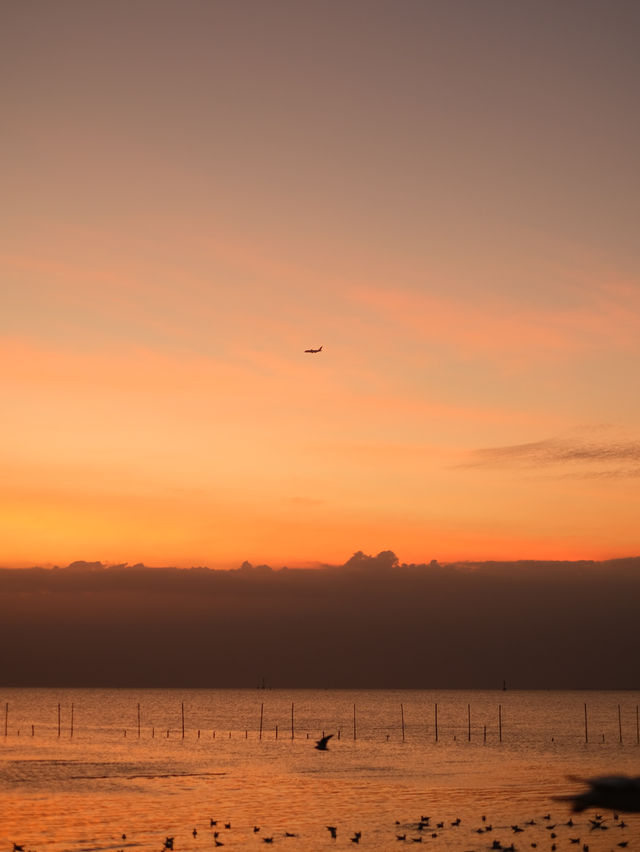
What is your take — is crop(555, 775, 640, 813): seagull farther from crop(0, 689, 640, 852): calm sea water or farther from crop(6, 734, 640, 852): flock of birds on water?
crop(0, 689, 640, 852): calm sea water

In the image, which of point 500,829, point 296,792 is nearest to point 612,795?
point 500,829

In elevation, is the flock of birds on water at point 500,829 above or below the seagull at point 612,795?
below

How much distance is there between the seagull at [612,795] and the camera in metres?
24.1

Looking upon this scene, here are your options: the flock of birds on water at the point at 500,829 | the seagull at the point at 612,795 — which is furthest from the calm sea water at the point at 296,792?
the seagull at the point at 612,795

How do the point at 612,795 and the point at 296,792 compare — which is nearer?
the point at 612,795

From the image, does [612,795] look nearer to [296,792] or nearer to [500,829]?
[500,829]

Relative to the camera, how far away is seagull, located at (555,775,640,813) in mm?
24094

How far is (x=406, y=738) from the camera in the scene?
16688cm

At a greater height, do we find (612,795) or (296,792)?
(612,795)

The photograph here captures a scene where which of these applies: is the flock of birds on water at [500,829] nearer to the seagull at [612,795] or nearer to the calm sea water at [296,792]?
the calm sea water at [296,792]

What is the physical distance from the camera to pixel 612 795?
79.5 feet

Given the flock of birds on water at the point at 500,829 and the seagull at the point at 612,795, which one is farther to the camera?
the flock of birds on water at the point at 500,829

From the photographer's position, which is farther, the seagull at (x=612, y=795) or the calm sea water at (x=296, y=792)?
the calm sea water at (x=296, y=792)

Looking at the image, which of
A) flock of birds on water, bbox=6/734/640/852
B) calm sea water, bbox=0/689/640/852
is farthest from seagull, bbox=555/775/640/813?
calm sea water, bbox=0/689/640/852
